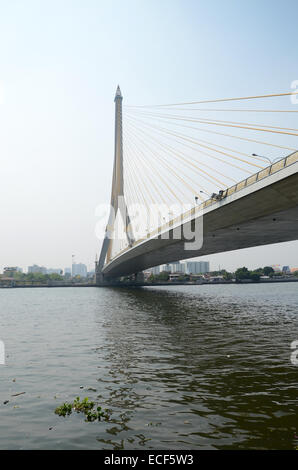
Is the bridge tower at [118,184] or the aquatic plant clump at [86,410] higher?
the bridge tower at [118,184]

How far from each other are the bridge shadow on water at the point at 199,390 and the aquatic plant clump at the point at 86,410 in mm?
323

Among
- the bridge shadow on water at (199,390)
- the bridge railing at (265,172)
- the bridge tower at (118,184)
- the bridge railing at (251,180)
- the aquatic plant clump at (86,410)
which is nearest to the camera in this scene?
the bridge shadow on water at (199,390)

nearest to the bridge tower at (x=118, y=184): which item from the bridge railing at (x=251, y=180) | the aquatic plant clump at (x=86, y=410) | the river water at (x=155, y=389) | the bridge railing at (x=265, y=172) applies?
the bridge railing at (x=251, y=180)

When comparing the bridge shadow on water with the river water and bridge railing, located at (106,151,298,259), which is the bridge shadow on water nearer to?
the river water

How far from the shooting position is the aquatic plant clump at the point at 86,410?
8562 millimetres

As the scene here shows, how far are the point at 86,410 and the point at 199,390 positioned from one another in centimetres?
334

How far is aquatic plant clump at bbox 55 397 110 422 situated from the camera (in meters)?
8.56

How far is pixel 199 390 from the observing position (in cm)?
1052

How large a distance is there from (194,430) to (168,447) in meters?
0.92

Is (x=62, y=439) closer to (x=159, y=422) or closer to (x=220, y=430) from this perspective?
(x=159, y=422)

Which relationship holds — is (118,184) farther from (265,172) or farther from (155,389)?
(155,389)

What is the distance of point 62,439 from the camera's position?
7.51 m

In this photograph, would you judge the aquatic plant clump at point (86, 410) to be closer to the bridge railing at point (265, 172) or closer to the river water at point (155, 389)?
the river water at point (155, 389)

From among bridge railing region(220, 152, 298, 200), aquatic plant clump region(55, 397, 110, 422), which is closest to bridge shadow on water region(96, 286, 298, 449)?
aquatic plant clump region(55, 397, 110, 422)
